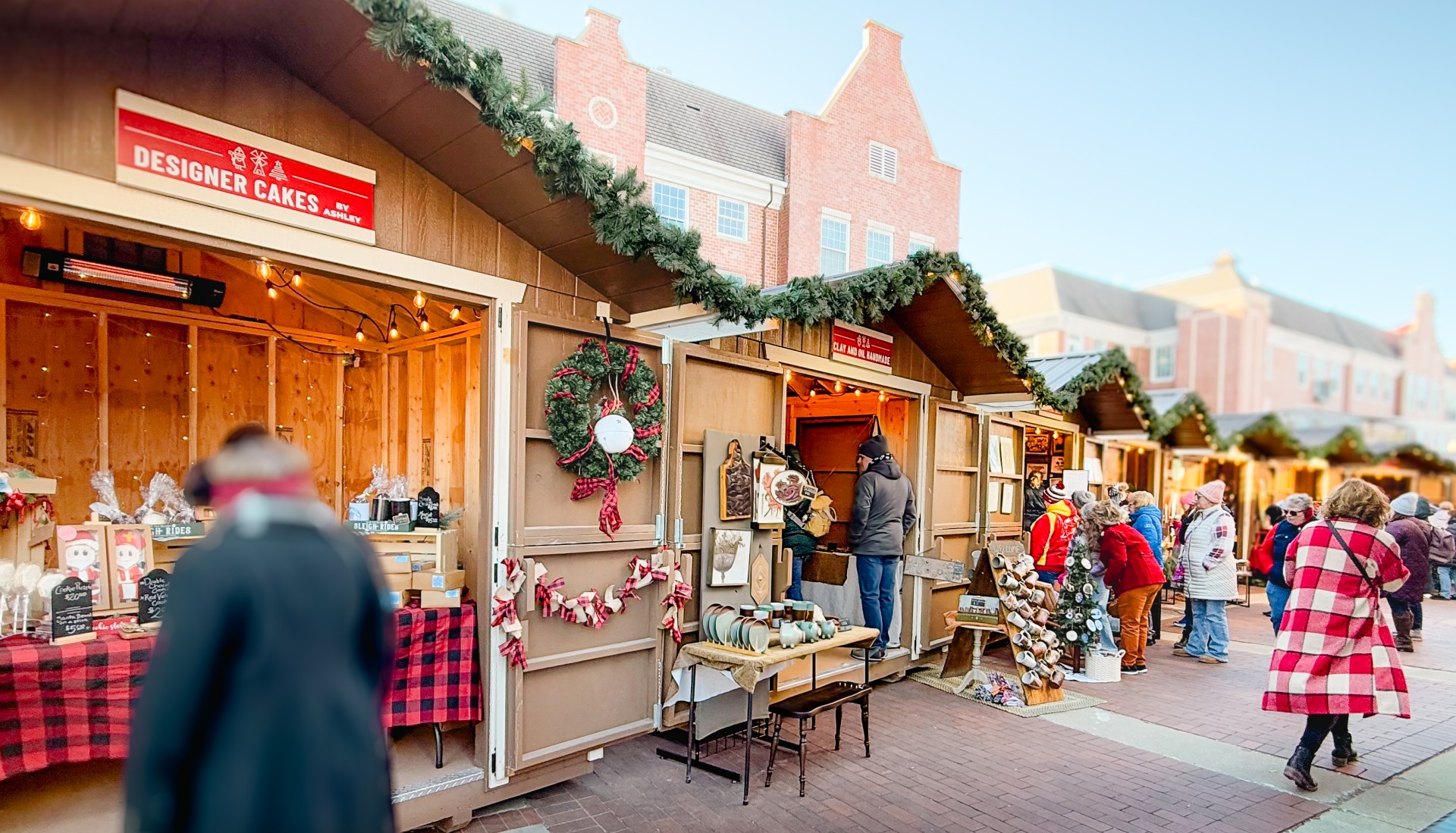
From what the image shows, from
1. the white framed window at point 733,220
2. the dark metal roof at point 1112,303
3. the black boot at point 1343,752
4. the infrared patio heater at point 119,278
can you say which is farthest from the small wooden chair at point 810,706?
the dark metal roof at point 1112,303

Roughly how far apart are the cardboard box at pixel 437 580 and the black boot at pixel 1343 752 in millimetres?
5711

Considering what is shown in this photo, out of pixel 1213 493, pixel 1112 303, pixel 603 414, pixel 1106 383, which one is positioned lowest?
pixel 1213 493

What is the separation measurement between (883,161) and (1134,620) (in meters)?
16.0

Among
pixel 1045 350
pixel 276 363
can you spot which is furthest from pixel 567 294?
pixel 1045 350

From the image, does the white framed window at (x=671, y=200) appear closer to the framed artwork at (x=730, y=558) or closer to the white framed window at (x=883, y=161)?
the white framed window at (x=883, y=161)

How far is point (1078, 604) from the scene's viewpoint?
23.7ft

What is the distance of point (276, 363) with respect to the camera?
18.9 feet

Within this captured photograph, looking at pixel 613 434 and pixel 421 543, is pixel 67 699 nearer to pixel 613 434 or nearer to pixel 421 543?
pixel 421 543

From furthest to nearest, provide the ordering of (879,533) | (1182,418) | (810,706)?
(1182,418), (879,533), (810,706)

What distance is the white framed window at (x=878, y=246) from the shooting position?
2083 centimetres

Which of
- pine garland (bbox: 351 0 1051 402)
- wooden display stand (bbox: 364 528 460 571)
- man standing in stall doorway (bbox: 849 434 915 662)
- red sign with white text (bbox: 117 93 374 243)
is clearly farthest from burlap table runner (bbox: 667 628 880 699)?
red sign with white text (bbox: 117 93 374 243)

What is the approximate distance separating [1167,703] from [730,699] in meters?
4.00

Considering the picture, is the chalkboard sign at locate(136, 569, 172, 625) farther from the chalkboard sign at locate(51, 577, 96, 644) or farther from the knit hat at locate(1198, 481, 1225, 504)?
the knit hat at locate(1198, 481, 1225, 504)

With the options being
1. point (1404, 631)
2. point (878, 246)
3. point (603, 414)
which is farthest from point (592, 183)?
point (878, 246)
